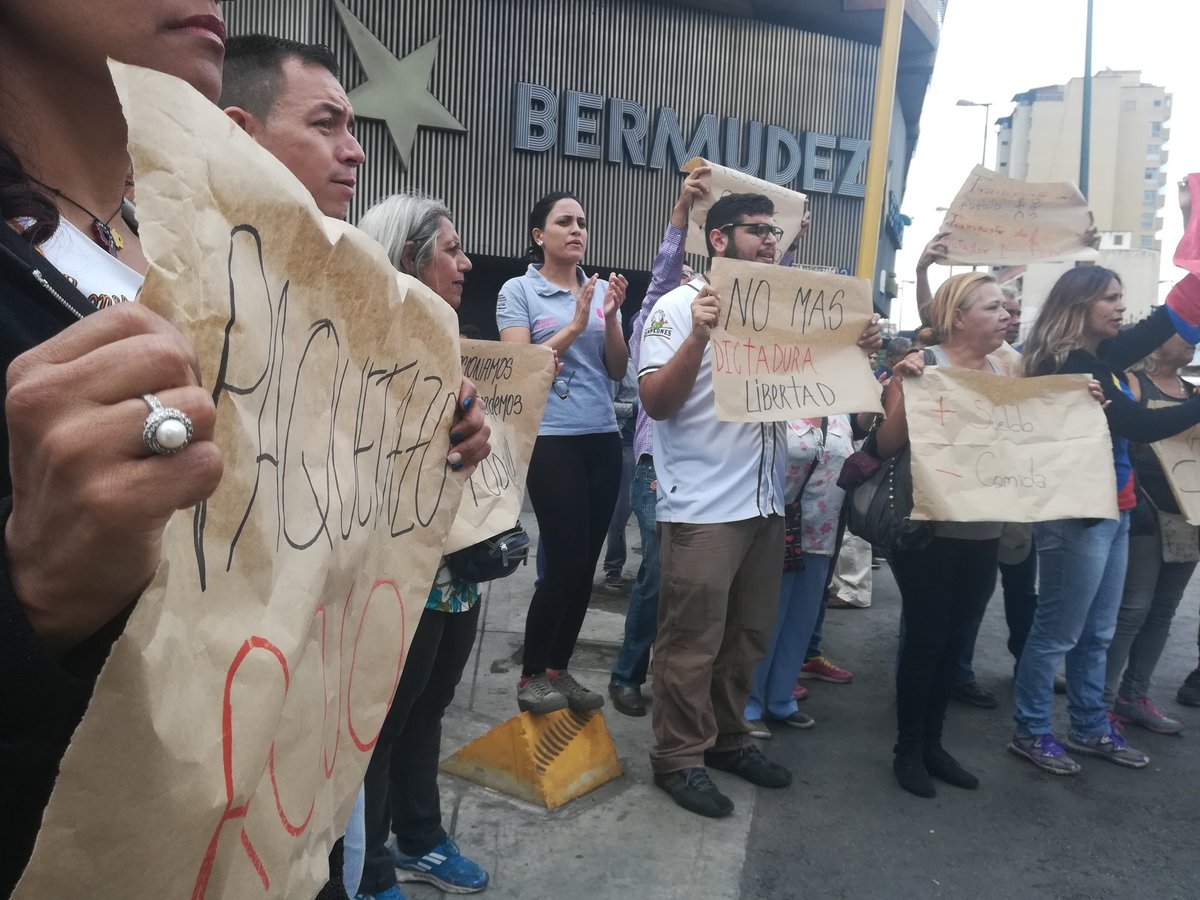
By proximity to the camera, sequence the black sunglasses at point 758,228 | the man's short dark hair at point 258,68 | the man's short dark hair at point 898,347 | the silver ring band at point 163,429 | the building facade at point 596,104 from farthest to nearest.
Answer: the building facade at point 596,104 → the man's short dark hair at point 898,347 → the black sunglasses at point 758,228 → the man's short dark hair at point 258,68 → the silver ring band at point 163,429

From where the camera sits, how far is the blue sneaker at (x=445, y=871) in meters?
2.70

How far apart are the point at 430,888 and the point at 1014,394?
8.63ft

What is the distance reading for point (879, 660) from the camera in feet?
16.9

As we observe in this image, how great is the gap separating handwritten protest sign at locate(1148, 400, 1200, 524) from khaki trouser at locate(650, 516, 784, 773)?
1931 mm

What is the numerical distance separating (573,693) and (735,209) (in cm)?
189

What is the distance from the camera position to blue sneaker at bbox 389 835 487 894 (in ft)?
8.85

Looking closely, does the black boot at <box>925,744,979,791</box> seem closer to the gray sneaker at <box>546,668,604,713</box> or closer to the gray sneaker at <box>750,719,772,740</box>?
the gray sneaker at <box>750,719,772,740</box>

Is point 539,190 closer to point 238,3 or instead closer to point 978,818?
point 238,3

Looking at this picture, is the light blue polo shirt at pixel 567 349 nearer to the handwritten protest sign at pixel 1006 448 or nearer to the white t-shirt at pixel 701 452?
the white t-shirt at pixel 701 452

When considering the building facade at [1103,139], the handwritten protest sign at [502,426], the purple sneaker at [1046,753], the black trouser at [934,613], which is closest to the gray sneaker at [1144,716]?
the purple sneaker at [1046,753]

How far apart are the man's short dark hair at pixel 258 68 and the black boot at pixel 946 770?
10.6ft

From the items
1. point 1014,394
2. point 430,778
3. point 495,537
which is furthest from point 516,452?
point 1014,394

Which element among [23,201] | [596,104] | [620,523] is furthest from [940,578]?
[596,104]

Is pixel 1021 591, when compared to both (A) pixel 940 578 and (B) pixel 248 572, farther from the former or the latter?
(B) pixel 248 572
